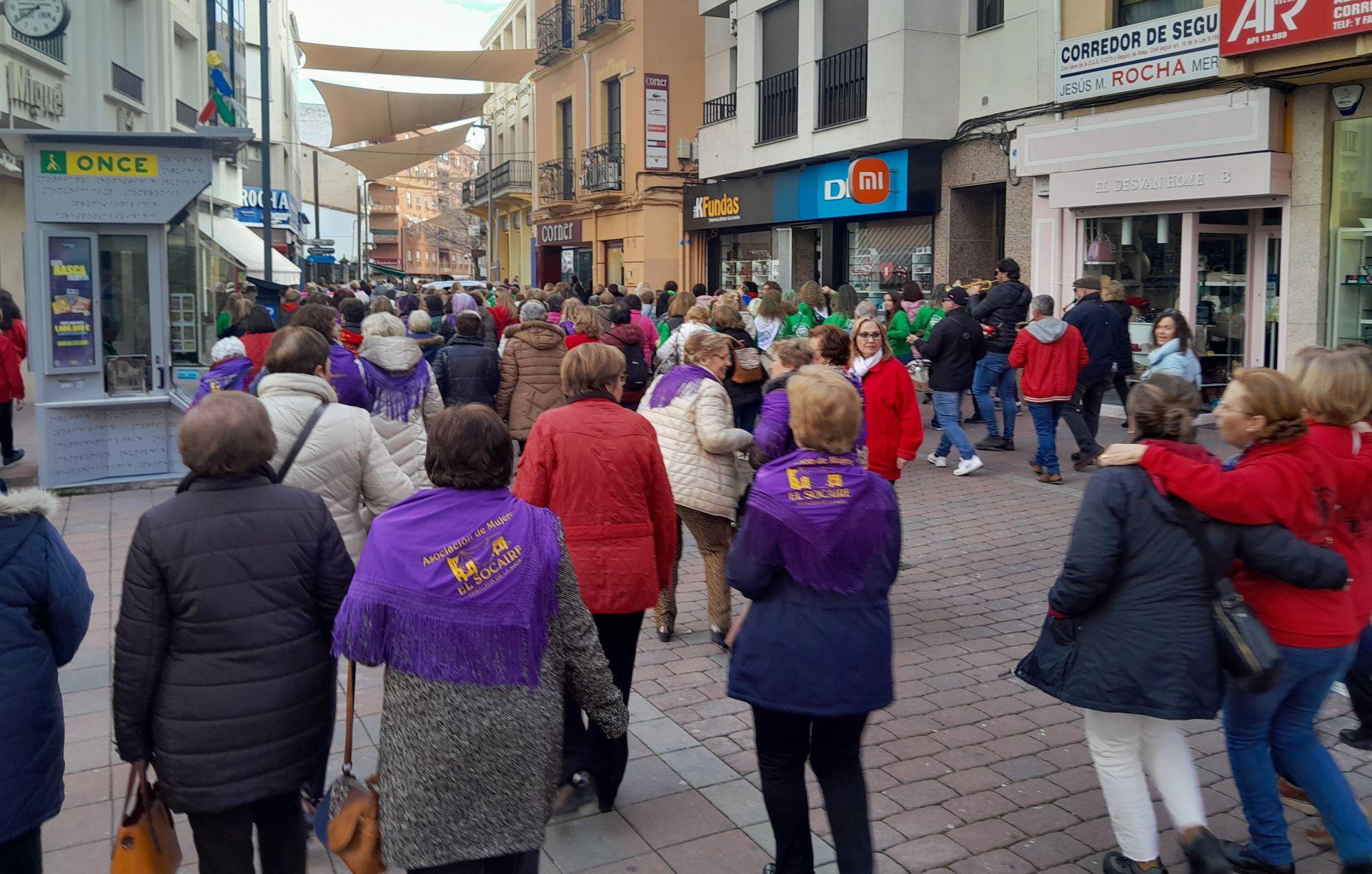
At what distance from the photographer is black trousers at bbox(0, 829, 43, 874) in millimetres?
3033

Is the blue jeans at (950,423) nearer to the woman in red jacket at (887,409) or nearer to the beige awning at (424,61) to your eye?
the woman in red jacket at (887,409)

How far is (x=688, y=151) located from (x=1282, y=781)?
2348 centimetres

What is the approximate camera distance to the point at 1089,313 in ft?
38.8

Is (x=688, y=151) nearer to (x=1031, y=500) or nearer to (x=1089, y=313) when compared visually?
(x=1089, y=313)

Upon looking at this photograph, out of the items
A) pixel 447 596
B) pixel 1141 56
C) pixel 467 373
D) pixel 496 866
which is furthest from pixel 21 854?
pixel 1141 56

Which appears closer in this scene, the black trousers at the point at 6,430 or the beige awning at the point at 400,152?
the black trousers at the point at 6,430

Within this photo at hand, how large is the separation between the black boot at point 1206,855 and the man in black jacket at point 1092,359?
7.74 meters

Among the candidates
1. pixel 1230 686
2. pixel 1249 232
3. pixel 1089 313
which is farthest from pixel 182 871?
pixel 1249 232

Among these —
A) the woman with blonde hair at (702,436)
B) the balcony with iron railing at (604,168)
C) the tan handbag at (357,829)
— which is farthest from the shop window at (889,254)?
the tan handbag at (357,829)

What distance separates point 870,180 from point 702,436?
1322 centimetres

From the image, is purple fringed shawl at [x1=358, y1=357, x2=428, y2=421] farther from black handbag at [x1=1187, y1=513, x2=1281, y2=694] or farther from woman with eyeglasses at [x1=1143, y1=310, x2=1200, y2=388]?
woman with eyeglasses at [x1=1143, y1=310, x2=1200, y2=388]

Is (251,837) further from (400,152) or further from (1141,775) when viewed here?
(400,152)

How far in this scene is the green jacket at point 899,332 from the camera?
13.2m

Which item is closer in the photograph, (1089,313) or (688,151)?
(1089,313)
